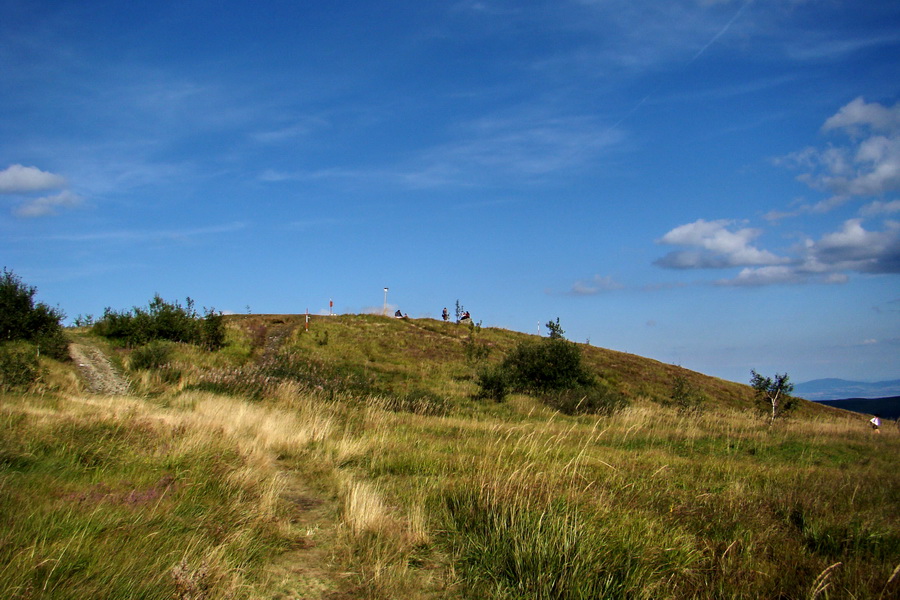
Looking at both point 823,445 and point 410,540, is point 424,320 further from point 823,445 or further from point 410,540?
point 410,540

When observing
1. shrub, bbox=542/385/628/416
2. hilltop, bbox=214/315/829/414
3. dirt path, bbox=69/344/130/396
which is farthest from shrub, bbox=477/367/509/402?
dirt path, bbox=69/344/130/396

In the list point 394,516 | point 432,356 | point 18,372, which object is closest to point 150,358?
point 18,372

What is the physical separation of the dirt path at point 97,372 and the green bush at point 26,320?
29.5 inches

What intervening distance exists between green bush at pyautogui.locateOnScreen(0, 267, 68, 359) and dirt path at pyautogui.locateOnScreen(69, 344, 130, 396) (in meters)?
0.75

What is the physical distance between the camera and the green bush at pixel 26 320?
22.9 metres

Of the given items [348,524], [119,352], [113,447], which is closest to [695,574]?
[348,524]

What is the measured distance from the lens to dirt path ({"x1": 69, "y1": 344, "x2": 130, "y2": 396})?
54.4 ft

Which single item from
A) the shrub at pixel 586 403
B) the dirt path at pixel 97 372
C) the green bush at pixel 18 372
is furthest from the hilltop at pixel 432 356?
the green bush at pixel 18 372

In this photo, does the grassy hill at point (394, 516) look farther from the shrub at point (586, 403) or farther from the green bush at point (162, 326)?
the green bush at point (162, 326)

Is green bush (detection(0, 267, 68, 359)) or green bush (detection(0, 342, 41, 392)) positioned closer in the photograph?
green bush (detection(0, 342, 41, 392))

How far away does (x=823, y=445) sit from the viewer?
1308 cm

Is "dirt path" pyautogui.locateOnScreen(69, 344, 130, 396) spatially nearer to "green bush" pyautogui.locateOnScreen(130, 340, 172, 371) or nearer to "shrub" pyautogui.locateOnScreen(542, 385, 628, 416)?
"green bush" pyautogui.locateOnScreen(130, 340, 172, 371)

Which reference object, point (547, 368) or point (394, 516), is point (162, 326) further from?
point (394, 516)

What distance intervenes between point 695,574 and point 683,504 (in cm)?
187
